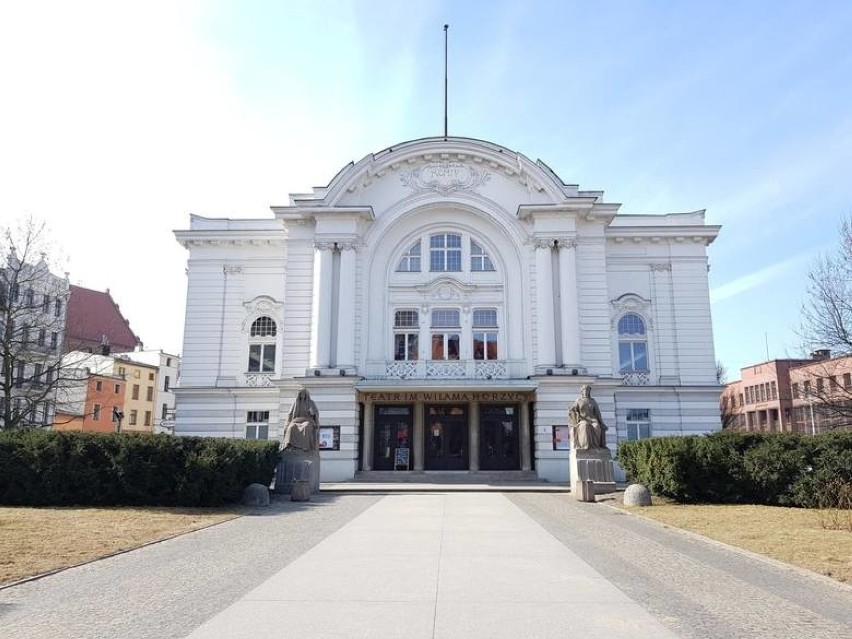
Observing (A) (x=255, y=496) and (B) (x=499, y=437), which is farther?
(B) (x=499, y=437)

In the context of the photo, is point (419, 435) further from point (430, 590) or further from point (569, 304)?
point (430, 590)

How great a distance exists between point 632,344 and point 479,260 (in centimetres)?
907

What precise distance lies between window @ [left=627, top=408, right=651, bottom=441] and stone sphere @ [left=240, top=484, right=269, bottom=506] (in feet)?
68.1

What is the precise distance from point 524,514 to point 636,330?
20383 millimetres

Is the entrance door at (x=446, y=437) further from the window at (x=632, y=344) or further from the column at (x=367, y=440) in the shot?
the window at (x=632, y=344)

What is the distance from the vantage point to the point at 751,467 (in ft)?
62.3

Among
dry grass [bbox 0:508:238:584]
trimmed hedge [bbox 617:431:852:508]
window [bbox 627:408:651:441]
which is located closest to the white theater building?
window [bbox 627:408:651:441]

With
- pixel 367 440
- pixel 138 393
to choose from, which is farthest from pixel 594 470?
pixel 138 393

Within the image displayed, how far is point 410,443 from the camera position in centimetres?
3309

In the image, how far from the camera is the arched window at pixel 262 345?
115 ft

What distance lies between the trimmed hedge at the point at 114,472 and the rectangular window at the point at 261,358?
1637 cm

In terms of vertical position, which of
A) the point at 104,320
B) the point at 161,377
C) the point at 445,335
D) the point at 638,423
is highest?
the point at 104,320

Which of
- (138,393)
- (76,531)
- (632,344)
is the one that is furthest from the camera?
(138,393)

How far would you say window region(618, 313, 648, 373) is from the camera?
3475cm
